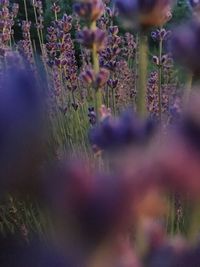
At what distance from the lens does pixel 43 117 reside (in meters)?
0.37

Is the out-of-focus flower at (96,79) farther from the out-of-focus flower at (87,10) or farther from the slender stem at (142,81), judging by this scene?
the slender stem at (142,81)

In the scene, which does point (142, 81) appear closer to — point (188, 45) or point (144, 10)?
point (144, 10)

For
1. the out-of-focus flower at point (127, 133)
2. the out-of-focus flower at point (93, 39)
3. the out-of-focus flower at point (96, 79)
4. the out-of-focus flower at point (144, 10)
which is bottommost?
the out-of-focus flower at point (96, 79)

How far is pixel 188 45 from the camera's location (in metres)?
0.46

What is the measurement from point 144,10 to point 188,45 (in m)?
0.18

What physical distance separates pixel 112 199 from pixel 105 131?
0.13 metres

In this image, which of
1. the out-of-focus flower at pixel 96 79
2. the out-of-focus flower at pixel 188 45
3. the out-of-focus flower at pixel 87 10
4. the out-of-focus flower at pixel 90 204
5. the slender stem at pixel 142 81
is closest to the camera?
the out-of-focus flower at pixel 90 204

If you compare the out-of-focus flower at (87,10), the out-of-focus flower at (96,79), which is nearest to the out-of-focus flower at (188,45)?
the out-of-focus flower at (87,10)

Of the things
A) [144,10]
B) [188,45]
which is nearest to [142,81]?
[144,10]

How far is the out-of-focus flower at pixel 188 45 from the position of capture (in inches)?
17.9

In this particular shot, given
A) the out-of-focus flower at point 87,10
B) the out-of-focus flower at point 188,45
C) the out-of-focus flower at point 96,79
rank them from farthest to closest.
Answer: the out-of-focus flower at point 96,79 → the out-of-focus flower at point 87,10 → the out-of-focus flower at point 188,45

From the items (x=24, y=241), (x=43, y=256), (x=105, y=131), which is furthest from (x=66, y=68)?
(x=105, y=131)

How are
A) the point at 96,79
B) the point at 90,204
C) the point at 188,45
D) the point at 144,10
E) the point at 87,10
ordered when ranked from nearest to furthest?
Answer: the point at 90,204 < the point at 188,45 < the point at 144,10 < the point at 87,10 < the point at 96,79

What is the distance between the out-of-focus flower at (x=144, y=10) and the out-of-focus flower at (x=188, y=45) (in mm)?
149
